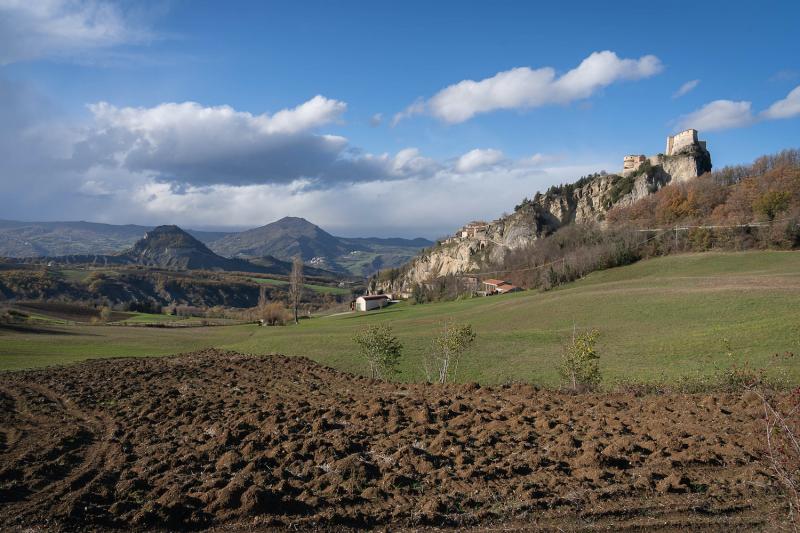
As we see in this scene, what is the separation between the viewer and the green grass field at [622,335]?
27781 millimetres

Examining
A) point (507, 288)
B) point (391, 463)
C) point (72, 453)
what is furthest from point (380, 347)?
point (507, 288)

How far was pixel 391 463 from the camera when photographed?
11641 mm

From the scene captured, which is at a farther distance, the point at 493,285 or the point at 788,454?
the point at 493,285

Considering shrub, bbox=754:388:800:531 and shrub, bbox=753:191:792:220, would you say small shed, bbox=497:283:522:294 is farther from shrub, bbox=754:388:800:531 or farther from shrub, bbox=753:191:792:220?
shrub, bbox=754:388:800:531

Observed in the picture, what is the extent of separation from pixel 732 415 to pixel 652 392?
543 cm

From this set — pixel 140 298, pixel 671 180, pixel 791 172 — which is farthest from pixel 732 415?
pixel 140 298

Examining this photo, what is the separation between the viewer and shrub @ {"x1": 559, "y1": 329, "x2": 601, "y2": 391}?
68.8ft

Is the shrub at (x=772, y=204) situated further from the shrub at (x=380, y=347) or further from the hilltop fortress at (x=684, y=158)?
the shrub at (x=380, y=347)

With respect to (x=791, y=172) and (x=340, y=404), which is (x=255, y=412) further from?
(x=791, y=172)

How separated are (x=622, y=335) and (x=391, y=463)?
3218 cm

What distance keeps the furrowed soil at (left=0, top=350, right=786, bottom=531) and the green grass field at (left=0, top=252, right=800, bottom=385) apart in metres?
11.0

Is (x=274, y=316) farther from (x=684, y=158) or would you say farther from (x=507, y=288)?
(x=684, y=158)

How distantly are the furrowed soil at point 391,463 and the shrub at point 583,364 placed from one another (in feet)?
7.73

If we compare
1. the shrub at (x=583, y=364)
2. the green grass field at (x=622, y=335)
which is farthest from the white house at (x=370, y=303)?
→ the shrub at (x=583, y=364)
